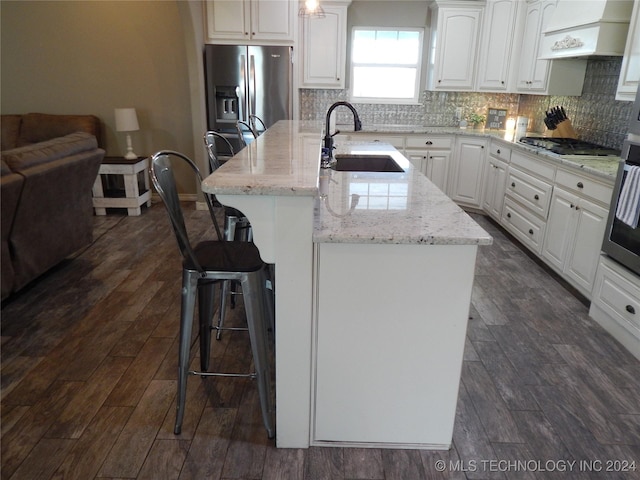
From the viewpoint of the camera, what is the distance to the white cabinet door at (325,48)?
17.1ft

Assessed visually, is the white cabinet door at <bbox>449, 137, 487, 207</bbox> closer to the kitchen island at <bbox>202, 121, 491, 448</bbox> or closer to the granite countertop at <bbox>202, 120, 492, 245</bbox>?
the granite countertop at <bbox>202, 120, 492, 245</bbox>

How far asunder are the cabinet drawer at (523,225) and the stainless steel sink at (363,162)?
154cm

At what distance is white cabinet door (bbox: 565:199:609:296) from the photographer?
303 cm

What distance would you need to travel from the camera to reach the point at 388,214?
184 centimetres

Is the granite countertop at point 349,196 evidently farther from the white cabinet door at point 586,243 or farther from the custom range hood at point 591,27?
the custom range hood at point 591,27

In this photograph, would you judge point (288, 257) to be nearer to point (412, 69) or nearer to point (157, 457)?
point (157, 457)

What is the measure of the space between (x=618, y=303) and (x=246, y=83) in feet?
12.8

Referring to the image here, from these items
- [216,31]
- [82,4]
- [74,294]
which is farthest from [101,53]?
[74,294]

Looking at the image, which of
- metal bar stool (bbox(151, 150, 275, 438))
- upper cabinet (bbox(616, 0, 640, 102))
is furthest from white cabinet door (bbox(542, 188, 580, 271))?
metal bar stool (bbox(151, 150, 275, 438))

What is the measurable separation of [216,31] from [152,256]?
2564 mm

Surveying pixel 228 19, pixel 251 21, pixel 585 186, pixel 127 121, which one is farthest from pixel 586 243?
pixel 127 121

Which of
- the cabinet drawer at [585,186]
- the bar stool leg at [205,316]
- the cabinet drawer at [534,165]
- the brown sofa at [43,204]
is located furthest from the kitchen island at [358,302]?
the cabinet drawer at [534,165]

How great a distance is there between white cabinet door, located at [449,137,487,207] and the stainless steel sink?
7.93ft

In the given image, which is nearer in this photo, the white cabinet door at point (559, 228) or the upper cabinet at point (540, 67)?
the white cabinet door at point (559, 228)
